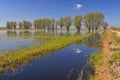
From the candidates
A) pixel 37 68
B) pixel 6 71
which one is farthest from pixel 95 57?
pixel 6 71

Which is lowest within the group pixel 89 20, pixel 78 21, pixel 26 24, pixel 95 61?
pixel 95 61

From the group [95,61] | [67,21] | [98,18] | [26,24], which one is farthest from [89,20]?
[95,61]

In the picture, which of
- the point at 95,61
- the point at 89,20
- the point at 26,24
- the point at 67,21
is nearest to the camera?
the point at 95,61

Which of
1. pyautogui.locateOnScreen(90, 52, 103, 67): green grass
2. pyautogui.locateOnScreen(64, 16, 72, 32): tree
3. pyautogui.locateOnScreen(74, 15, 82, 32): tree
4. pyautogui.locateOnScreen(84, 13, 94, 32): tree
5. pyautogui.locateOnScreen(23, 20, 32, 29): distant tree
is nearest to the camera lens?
pyautogui.locateOnScreen(90, 52, 103, 67): green grass

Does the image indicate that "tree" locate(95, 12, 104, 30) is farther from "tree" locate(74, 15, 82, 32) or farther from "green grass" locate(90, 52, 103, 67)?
"green grass" locate(90, 52, 103, 67)

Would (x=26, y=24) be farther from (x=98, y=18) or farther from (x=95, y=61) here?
(x=95, y=61)

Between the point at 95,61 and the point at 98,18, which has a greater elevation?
the point at 98,18

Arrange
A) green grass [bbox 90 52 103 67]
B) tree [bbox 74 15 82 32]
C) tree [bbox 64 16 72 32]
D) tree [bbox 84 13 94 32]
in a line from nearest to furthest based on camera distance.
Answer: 1. green grass [bbox 90 52 103 67]
2. tree [bbox 84 13 94 32]
3. tree [bbox 74 15 82 32]
4. tree [bbox 64 16 72 32]

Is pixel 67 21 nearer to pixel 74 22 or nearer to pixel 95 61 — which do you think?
pixel 74 22

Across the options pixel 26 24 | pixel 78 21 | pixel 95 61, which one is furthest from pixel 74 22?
pixel 95 61

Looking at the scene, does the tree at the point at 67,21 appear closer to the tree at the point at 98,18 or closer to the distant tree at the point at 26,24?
the tree at the point at 98,18

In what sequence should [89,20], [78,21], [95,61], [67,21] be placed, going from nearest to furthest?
[95,61] < [89,20] < [78,21] < [67,21]

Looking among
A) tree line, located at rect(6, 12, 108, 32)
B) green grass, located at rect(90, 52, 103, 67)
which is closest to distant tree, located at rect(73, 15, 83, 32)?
tree line, located at rect(6, 12, 108, 32)

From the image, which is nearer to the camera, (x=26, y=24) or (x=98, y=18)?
(x=98, y=18)
